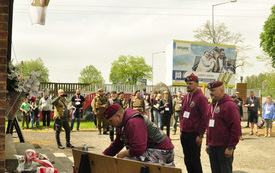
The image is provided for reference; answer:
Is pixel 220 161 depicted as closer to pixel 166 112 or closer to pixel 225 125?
pixel 225 125

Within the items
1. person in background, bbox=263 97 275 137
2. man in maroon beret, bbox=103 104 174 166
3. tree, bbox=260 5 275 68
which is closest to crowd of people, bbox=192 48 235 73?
person in background, bbox=263 97 275 137

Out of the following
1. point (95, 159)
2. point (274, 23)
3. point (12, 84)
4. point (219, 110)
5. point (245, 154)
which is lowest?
point (245, 154)

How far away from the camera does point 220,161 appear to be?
5.05 m

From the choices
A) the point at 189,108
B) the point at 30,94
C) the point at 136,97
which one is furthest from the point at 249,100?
the point at 30,94

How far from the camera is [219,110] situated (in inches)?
202

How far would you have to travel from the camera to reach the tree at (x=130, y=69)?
8175 centimetres

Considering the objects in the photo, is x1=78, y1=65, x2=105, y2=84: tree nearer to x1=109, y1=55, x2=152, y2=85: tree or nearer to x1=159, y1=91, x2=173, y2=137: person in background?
x1=109, y1=55, x2=152, y2=85: tree

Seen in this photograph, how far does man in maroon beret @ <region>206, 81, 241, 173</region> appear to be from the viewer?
4910 mm

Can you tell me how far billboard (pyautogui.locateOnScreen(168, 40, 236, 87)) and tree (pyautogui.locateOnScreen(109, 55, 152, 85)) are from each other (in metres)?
51.1

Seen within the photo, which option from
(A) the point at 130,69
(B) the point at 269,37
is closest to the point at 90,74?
(A) the point at 130,69

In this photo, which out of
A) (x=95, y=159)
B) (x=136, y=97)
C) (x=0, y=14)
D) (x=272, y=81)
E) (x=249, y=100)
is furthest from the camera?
(x=272, y=81)

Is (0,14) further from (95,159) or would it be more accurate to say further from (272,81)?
(272,81)

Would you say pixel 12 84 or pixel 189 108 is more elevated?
pixel 12 84

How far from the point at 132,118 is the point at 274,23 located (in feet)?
149
